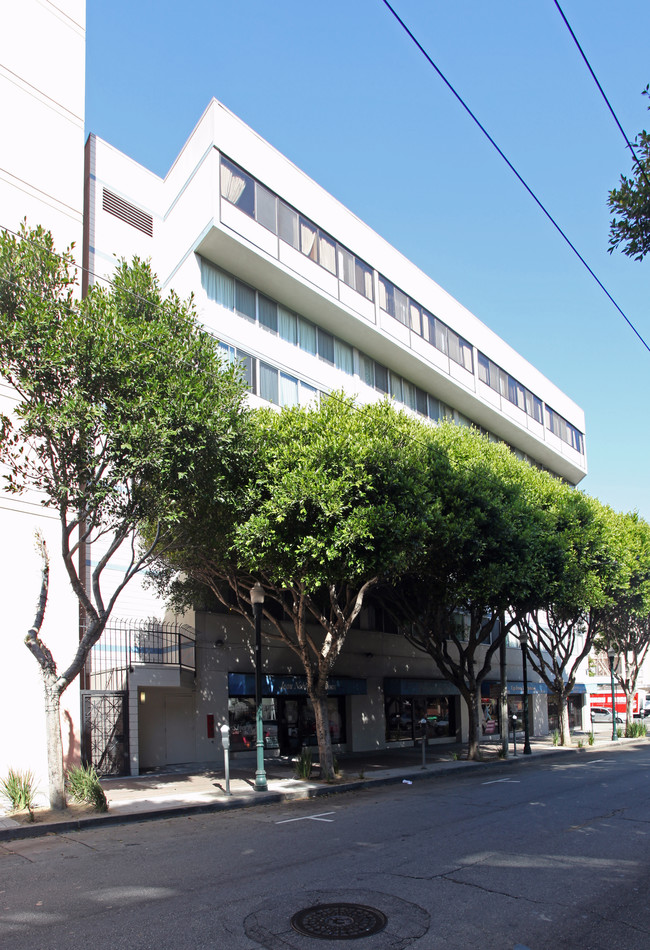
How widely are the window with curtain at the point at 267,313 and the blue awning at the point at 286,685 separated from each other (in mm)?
11805

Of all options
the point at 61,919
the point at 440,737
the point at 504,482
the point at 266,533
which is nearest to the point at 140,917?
the point at 61,919

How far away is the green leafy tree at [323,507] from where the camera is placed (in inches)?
607

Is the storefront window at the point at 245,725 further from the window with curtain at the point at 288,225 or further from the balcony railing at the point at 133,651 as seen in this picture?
the window with curtain at the point at 288,225

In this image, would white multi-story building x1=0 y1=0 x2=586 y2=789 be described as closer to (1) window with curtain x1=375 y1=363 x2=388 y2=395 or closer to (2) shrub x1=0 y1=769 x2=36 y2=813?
(1) window with curtain x1=375 y1=363 x2=388 y2=395

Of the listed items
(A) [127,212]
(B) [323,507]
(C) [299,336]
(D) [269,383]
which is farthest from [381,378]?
(B) [323,507]

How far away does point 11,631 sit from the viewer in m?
15.9

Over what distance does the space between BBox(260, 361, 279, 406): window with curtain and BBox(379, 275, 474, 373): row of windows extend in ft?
22.3

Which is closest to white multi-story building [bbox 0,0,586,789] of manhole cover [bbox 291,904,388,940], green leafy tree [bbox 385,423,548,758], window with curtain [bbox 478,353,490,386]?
window with curtain [bbox 478,353,490,386]

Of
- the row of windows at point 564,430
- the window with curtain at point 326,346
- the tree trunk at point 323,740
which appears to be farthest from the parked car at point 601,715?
the tree trunk at point 323,740

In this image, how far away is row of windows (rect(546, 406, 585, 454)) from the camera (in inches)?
1787

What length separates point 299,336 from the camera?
2631cm

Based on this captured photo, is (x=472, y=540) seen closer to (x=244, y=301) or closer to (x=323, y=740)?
(x=323, y=740)

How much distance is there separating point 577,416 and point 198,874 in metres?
46.7

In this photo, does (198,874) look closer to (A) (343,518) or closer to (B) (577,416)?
(A) (343,518)
